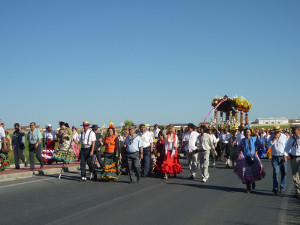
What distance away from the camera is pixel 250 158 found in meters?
9.84

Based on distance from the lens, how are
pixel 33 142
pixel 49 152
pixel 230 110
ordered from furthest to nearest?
1. pixel 230 110
2. pixel 49 152
3. pixel 33 142

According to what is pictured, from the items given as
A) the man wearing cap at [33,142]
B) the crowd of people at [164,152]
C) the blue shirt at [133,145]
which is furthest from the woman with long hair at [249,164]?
the man wearing cap at [33,142]

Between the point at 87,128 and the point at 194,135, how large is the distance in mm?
3755

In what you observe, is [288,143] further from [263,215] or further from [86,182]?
[86,182]

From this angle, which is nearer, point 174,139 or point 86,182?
point 86,182

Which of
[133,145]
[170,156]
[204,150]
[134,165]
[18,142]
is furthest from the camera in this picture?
[18,142]

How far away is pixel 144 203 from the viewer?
27.3ft

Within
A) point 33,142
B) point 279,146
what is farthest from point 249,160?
point 33,142

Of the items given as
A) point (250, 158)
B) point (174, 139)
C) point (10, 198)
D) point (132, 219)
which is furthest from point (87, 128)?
point (132, 219)

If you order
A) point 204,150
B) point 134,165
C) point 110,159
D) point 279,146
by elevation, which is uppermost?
point 279,146

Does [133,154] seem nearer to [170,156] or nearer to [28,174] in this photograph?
[170,156]

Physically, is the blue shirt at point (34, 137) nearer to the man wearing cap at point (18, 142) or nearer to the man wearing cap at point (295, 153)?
the man wearing cap at point (18, 142)

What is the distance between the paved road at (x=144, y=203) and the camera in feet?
22.4

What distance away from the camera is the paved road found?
6839 millimetres
